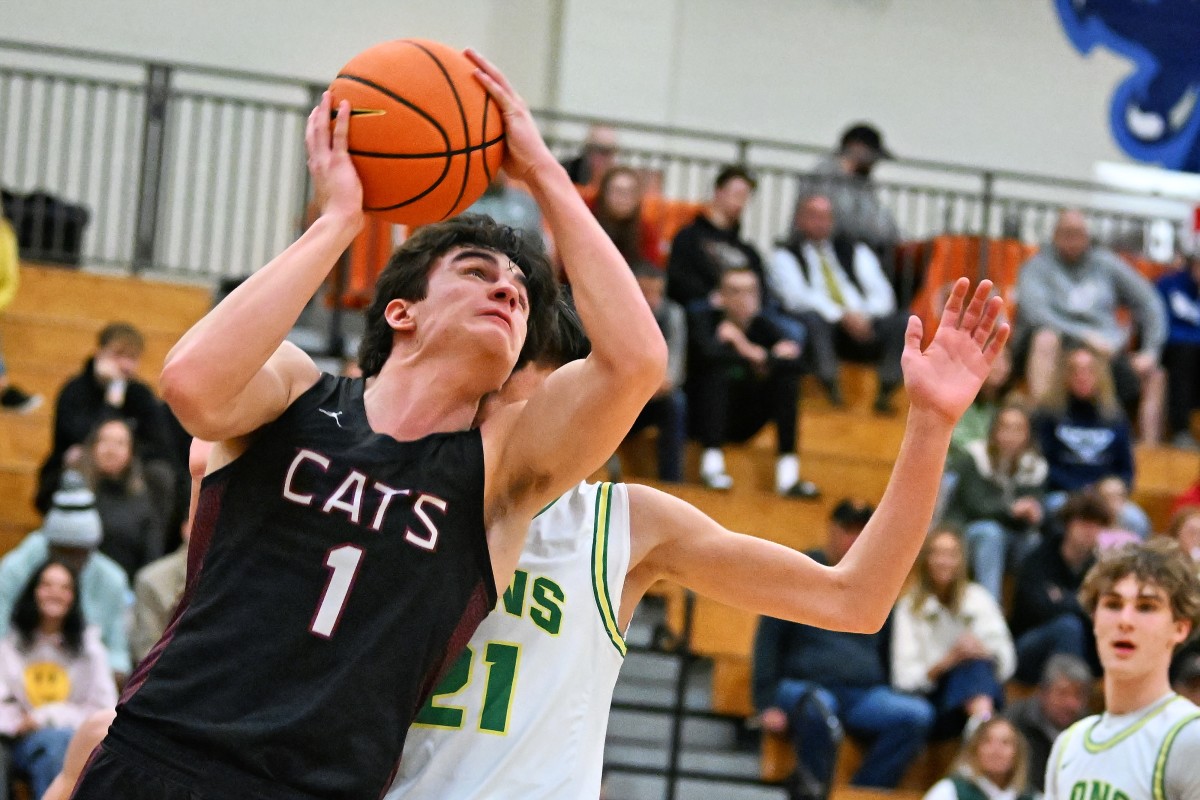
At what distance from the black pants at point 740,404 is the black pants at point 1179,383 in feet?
11.3

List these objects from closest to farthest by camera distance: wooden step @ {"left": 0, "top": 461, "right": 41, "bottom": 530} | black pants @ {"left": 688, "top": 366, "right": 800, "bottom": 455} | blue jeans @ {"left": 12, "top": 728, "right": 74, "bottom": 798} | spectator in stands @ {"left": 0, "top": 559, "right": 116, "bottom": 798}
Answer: blue jeans @ {"left": 12, "top": 728, "right": 74, "bottom": 798} < spectator in stands @ {"left": 0, "top": 559, "right": 116, "bottom": 798} < wooden step @ {"left": 0, "top": 461, "right": 41, "bottom": 530} < black pants @ {"left": 688, "top": 366, "right": 800, "bottom": 455}

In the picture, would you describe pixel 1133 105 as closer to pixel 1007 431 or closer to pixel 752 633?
pixel 1007 431

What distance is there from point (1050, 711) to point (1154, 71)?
6.87m

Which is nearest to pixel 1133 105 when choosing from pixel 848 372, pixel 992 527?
pixel 848 372

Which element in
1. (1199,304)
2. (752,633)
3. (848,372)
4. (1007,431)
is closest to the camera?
(752,633)

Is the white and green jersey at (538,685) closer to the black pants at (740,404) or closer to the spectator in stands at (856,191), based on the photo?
the black pants at (740,404)

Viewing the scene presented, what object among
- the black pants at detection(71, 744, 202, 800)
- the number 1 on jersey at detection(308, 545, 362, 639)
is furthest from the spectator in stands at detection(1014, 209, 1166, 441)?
the black pants at detection(71, 744, 202, 800)

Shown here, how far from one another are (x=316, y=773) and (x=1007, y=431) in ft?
26.6

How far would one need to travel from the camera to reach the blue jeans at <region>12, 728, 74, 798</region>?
736 centimetres

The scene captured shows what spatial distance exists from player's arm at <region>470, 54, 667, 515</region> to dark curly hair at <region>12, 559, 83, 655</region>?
5319 millimetres

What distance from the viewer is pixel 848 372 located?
11.8 meters

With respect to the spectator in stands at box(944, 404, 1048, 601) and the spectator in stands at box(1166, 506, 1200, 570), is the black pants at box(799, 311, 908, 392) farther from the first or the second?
the spectator in stands at box(1166, 506, 1200, 570)

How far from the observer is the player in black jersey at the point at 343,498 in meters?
2.81

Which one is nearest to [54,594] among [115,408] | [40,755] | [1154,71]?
[40,755]
